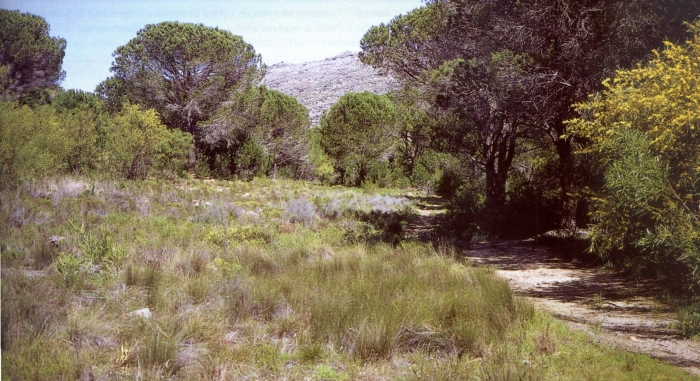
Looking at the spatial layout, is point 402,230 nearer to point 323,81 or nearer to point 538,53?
point 538,53

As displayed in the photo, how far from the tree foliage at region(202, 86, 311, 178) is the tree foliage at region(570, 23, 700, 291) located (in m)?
30.3

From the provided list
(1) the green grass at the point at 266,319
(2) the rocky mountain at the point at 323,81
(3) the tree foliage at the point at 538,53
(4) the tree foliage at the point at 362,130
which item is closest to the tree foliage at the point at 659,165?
(1) the green grass at the point at 266,319

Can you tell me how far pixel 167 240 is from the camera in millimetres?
10391

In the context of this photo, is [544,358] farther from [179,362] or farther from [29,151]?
[29,151]

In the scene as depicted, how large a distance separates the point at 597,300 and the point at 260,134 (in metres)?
34.0

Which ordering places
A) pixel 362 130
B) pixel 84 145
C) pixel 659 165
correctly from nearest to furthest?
pixel 659 165 → pixel 84 145 → pixel 362 130

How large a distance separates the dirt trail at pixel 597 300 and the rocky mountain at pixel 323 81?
60.8 metres

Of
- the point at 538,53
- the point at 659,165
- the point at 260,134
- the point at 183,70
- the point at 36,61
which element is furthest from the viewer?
the point at 260,134

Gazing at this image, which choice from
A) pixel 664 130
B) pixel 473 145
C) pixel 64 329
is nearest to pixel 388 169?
pixel 473 145

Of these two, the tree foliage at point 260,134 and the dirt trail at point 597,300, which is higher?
the tree foliage at point 260,134

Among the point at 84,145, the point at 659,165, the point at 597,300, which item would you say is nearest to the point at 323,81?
the point at 84,145

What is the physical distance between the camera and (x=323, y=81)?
3937 inches

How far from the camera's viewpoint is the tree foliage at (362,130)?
127 ft

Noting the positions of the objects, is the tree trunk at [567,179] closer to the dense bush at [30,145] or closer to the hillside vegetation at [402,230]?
the hillside vegetation at [402,230]
